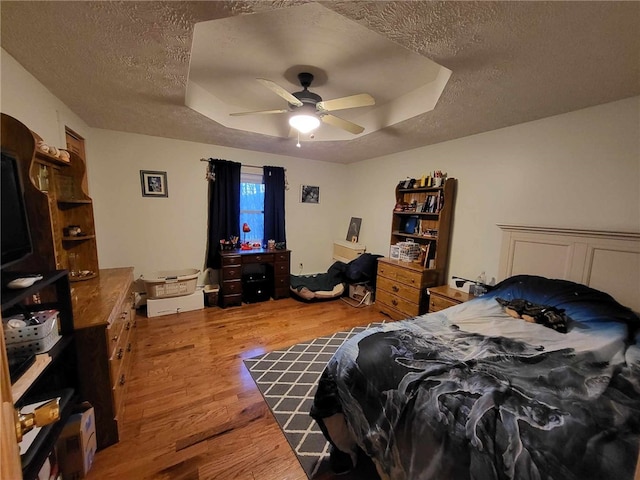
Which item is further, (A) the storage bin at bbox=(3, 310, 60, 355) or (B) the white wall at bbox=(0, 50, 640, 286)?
(B) the white wall at bbox=(0, 50, 640, 286)

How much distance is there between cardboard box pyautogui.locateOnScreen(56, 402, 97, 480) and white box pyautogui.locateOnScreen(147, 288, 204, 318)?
2017mm

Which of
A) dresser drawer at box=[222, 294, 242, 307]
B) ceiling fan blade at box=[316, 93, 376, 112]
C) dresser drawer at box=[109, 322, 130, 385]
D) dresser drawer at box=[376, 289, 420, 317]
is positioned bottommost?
dresser drawer at box=[222, 294, 242, 307]

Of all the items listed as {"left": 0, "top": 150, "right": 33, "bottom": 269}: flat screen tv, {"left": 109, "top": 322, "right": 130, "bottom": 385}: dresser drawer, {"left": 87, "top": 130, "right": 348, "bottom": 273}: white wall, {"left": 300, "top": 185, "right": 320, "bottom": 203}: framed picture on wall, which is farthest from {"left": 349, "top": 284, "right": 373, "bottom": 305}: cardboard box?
{"left": 0, "top": 150, "right": 33, "bottom": 269}: flat screen tv

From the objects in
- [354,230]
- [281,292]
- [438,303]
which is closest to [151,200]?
[281,292]

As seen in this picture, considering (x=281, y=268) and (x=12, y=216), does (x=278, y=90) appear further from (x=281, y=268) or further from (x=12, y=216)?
(x=281, y=268)

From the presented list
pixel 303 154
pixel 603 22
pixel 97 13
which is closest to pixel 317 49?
pixel 97 13

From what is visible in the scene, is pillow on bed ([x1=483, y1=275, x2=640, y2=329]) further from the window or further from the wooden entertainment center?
the window

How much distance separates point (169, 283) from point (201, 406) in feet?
6.37

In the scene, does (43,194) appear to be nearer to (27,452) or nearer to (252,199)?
(27,452)

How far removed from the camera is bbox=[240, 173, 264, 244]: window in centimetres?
416

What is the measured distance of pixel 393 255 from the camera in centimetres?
371

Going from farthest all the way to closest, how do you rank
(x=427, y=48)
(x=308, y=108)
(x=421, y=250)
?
(x=421, y=250) → (x=308, y=108) → (x=427, y=48)

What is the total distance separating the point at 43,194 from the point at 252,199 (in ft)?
9.38

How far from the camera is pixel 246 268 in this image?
166 inches
